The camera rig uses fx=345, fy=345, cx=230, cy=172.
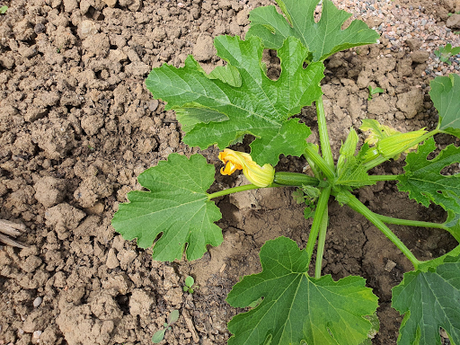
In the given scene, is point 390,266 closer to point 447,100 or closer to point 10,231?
point 447,100

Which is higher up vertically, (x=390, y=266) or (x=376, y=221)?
(x=376, y=221)

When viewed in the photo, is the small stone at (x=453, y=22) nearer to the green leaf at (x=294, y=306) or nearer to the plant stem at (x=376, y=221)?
the plant stem at (x=376, y=221)

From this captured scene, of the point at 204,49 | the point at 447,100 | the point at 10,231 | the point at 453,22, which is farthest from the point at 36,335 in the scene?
the point at 453,22

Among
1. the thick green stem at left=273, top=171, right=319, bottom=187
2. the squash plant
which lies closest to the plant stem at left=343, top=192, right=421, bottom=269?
the squash plant

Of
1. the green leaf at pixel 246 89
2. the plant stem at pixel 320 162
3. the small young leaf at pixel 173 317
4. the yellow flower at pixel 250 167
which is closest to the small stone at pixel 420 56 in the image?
the plant stem at pixel 320 162

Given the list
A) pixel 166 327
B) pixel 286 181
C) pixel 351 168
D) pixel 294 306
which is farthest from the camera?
pixel 286 181

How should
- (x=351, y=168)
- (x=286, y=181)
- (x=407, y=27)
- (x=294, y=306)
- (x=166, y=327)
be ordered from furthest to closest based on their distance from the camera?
1. (x=407, y=27)
2. (x=286, y=181)
3. (x=166, y=327)
4. (x=351, y=168)
5. (x=294, y=306)
